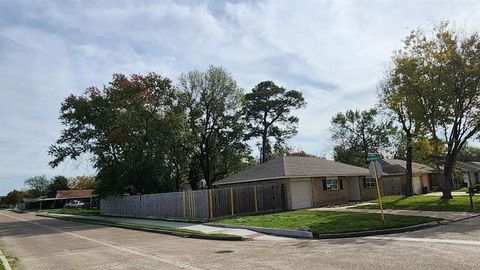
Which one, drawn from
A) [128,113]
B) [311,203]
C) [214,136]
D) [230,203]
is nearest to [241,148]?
[214,136]

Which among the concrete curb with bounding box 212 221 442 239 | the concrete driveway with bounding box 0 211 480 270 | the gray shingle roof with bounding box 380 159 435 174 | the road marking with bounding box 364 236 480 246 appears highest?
the gray shingle roof with bounding box 380 159 435 174

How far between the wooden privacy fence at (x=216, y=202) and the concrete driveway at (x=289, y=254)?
990 centimetres

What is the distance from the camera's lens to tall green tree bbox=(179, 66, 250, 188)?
5206 centimetres

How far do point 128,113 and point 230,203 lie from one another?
2103 centimetres

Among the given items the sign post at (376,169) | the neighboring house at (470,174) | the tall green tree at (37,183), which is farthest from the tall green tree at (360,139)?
the tall green tree at (37,183)

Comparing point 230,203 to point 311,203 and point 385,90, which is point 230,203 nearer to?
point 311,203

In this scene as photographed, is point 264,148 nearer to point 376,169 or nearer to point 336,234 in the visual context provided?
point 376,169

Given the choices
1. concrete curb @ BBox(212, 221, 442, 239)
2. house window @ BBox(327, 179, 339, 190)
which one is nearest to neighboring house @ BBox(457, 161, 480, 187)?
house window @ BBox(327, 179, 339, 190)

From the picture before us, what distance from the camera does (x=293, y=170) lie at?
32719mm

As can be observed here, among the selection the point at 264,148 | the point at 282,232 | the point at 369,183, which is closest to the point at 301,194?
the point at 369,183

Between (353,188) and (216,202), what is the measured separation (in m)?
16.3

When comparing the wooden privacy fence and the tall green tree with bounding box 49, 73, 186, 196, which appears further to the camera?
the tall green tree with bounding box 49, 73, 186, 196

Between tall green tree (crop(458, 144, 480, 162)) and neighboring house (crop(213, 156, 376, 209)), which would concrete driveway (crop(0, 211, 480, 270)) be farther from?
tall green tree (crop(458, 144, 480, 162))

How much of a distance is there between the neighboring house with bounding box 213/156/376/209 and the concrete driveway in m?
14.8
